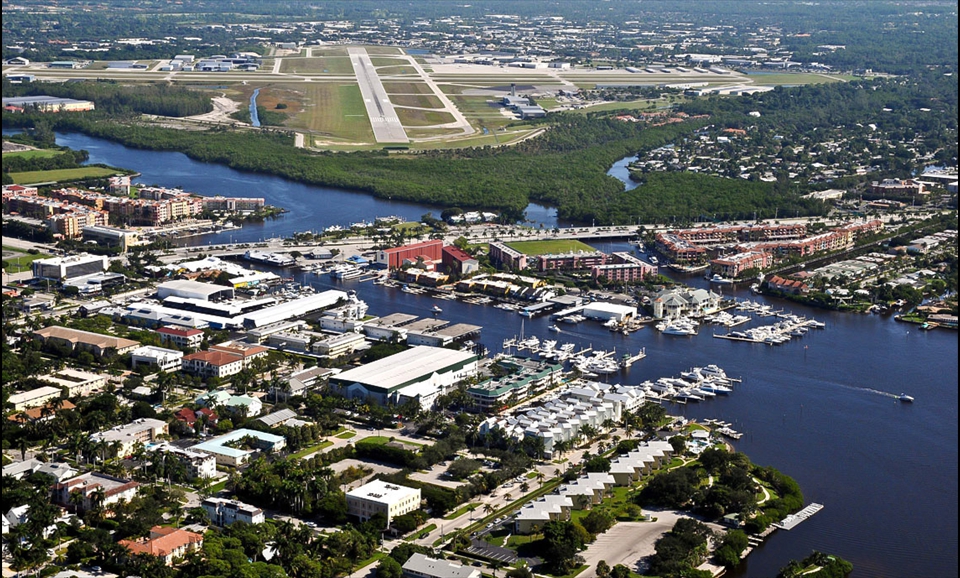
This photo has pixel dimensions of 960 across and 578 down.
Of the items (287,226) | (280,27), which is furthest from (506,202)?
(280,27)

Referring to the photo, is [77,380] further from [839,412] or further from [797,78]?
[797,78]

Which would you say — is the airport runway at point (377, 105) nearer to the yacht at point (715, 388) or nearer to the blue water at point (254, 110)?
the blue water at point (254, 110)

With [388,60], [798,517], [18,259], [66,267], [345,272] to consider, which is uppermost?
[798,517]

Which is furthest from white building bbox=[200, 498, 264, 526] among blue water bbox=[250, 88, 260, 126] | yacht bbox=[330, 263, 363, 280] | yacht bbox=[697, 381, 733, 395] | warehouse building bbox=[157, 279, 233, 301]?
blue water bbox=[250, 88, 260, 126]

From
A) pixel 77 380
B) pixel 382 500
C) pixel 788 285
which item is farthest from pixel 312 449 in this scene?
pixel 788 285

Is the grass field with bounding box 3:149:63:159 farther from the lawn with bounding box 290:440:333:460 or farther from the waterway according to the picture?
the lawn with bounding box 290:440:333:460

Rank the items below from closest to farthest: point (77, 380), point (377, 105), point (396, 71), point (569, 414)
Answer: point (569, 414)
point (77, 380)
point (377, 105)
point (396, 71)
